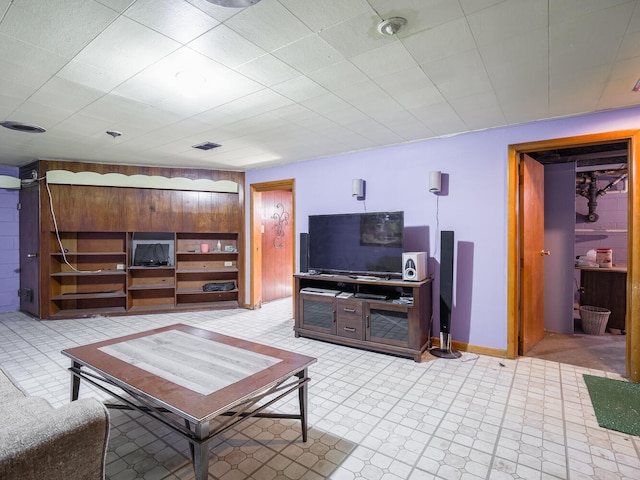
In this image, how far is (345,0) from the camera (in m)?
1.59

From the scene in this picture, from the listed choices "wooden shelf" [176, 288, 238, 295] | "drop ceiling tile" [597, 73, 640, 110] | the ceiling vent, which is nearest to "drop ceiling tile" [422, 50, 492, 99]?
"drop ceiling tile" [597, 73, 640, 110]

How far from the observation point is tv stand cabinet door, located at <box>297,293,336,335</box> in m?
3.86

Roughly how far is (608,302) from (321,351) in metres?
3.86

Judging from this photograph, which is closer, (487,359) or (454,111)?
(454,111)

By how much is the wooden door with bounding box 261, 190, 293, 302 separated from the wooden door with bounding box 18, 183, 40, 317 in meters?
3.35

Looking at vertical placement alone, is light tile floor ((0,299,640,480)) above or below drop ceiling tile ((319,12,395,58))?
below

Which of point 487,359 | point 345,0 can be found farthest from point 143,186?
point 487,359

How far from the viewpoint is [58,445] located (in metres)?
1.01

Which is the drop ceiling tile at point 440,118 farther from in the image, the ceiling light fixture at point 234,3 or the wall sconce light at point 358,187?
the ceiling light fixture at point 234,3

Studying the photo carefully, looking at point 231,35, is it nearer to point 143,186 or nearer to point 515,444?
point 515,444

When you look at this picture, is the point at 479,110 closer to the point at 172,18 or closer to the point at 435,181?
the point at 435,181

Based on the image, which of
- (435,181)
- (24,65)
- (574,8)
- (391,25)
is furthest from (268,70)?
(435,181)

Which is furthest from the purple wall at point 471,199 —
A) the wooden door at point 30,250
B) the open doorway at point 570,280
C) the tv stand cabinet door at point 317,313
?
the wooden door at point 30,250

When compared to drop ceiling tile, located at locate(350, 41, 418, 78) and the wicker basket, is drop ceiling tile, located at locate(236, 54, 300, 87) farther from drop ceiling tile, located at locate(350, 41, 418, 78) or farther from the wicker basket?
the wicker basket
